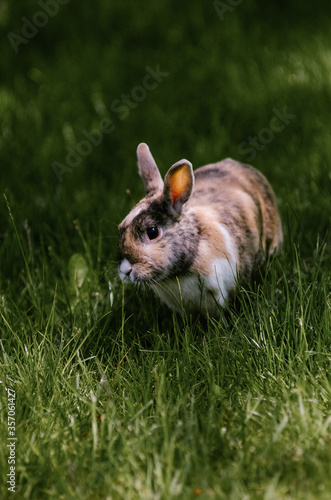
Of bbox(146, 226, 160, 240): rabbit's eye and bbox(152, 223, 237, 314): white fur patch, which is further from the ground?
bbox(146, 226, 160, 240): rabbit's eye

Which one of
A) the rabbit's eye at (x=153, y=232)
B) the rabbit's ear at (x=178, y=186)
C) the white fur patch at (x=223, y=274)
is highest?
the rabbit's ear at (x=178, y=186)

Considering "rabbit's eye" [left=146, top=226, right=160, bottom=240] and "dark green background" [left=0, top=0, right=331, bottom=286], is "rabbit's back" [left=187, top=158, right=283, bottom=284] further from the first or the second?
"rabbit's eye" [left=146, top=226, right=160, bottom=240]

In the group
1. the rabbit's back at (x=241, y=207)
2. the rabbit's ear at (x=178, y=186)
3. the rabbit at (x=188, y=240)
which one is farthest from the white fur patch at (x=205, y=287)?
the rabbit's ear at (x=178, y=186)

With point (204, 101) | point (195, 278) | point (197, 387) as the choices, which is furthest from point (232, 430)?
point (204, 101)

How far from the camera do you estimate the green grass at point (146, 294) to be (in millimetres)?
2279

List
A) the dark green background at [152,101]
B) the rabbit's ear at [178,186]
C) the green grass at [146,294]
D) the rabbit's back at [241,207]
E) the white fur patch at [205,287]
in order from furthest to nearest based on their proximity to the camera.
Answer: the dark green background at [152,101] → the rabbit's back at [241,207] → the white fur patch at [205,287] → the rabbit's ear at [178,186] → the green grass at [146,294]

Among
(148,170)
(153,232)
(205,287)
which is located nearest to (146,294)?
(205,287)

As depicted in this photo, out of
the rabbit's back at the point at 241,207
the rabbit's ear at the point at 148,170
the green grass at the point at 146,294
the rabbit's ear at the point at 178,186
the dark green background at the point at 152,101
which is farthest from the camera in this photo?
the dark green background at the point at 152,101

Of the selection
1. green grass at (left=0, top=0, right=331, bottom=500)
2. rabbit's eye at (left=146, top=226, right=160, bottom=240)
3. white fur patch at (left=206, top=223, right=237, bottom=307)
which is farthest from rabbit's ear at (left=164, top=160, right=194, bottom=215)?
green grass at (left=0, top=0, right=331, bottom=500)

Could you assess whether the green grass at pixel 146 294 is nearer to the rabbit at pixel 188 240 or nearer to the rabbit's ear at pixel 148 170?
the rabbit at pixel 188 240

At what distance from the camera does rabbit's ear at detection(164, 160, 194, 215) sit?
116 inches

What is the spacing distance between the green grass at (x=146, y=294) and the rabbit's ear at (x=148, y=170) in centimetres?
48

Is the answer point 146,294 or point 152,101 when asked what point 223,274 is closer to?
point 146,294

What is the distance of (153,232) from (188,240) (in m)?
0.17
